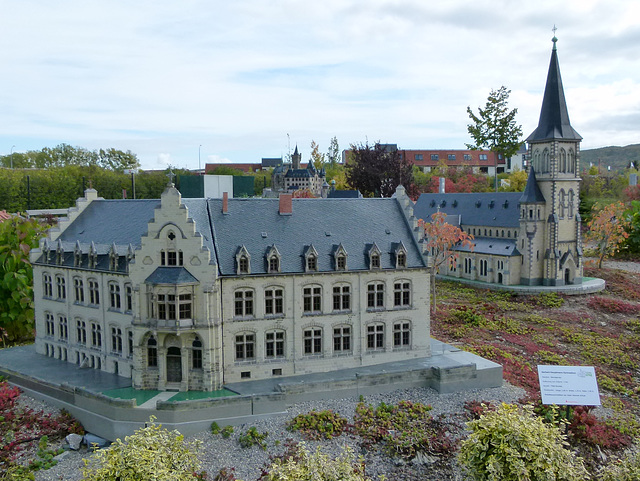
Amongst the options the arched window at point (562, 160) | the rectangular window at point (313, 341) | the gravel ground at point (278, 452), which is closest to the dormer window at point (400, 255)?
the rectangular window at point (313, 341)

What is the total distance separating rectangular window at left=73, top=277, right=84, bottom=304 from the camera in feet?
120

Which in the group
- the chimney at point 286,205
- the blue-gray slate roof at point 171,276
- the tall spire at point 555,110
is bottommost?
the blue-gray slate roof at point 171,276

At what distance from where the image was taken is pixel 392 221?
3903 cm

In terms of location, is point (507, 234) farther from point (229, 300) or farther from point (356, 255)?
point (229, 300)

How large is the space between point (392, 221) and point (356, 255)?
4.47 meters

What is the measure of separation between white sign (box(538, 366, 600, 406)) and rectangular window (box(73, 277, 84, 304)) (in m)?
27.3

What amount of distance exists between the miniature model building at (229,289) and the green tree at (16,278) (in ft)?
19.0

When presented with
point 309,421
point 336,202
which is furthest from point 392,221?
point 309,421

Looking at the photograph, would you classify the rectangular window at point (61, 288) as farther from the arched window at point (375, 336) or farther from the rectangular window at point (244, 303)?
the arched window at point (375, 336)

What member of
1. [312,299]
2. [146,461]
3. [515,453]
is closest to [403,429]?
[312,299]

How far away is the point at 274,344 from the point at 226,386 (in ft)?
12.1

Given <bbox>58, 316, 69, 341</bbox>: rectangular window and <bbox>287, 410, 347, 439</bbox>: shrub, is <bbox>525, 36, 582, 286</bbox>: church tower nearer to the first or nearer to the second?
<bbox>287, 410, 347, 439</bbox>: shrub

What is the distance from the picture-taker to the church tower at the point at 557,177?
197ft

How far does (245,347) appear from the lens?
1332 inches
